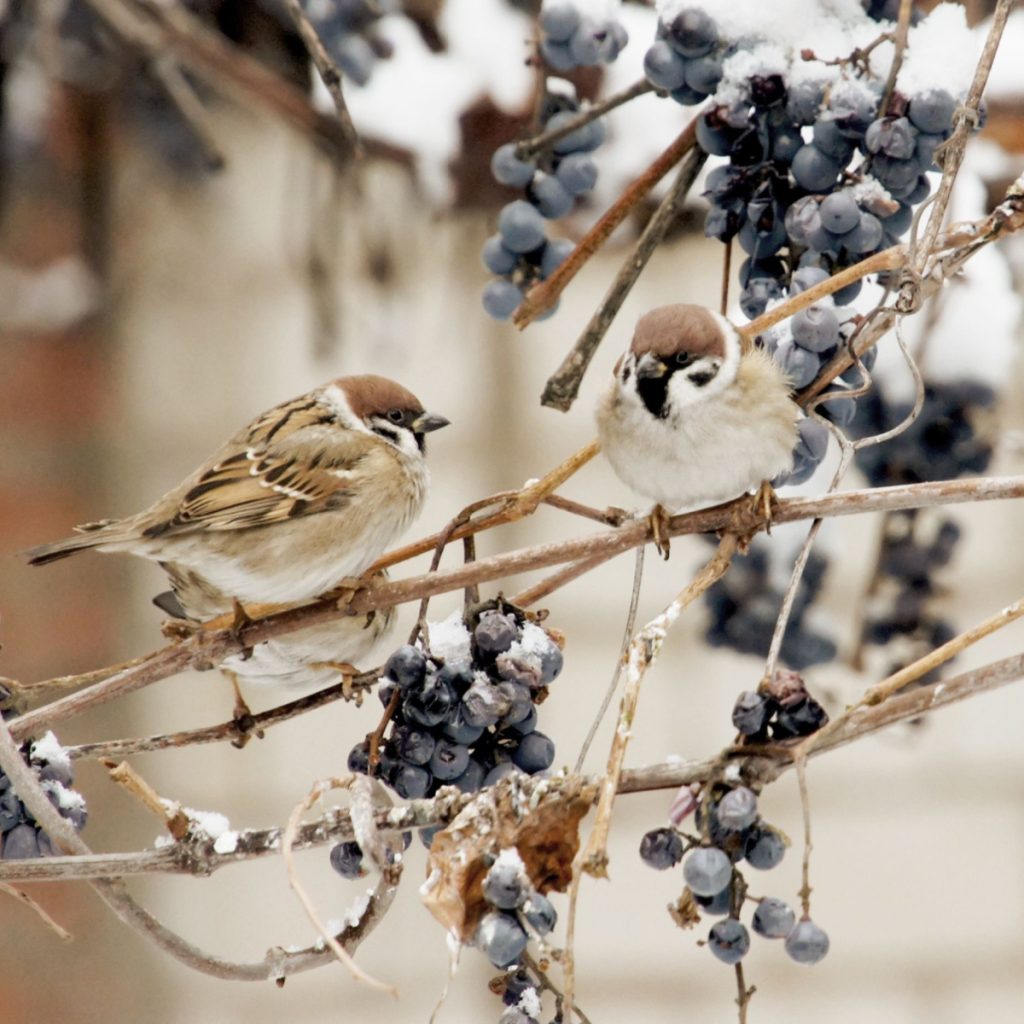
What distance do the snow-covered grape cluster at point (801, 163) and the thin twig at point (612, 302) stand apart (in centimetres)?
2

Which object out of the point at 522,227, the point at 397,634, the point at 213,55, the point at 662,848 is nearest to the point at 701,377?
the point at 522,227

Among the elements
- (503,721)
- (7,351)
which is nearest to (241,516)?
(503,721)

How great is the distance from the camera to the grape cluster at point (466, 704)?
0.53m

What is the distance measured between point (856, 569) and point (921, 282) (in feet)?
3.62

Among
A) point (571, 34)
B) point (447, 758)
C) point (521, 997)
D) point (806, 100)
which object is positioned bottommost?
point (521, 997)

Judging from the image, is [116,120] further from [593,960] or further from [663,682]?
[593,960]

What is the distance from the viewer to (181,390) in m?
1.62

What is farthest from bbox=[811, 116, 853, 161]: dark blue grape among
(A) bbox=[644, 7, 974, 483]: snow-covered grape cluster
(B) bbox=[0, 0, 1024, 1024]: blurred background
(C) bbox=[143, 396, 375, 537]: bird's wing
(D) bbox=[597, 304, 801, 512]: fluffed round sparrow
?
(B) bbox=[0, 0, 1024, 1024]: blurred background

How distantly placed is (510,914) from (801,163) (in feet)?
1.27

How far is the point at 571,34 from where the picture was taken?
753 mm

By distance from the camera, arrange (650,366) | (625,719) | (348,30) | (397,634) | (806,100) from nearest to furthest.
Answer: (625,719) → (806,100) → (650,366) → (348,30) → (397,634)

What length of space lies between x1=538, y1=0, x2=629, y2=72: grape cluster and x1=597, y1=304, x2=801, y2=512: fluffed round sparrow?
166 millimetres

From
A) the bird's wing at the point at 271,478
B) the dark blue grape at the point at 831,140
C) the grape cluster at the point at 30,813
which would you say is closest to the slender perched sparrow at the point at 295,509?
the bird's wing at the point at 271,478

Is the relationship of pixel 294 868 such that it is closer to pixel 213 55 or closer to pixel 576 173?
pixel 576 173
